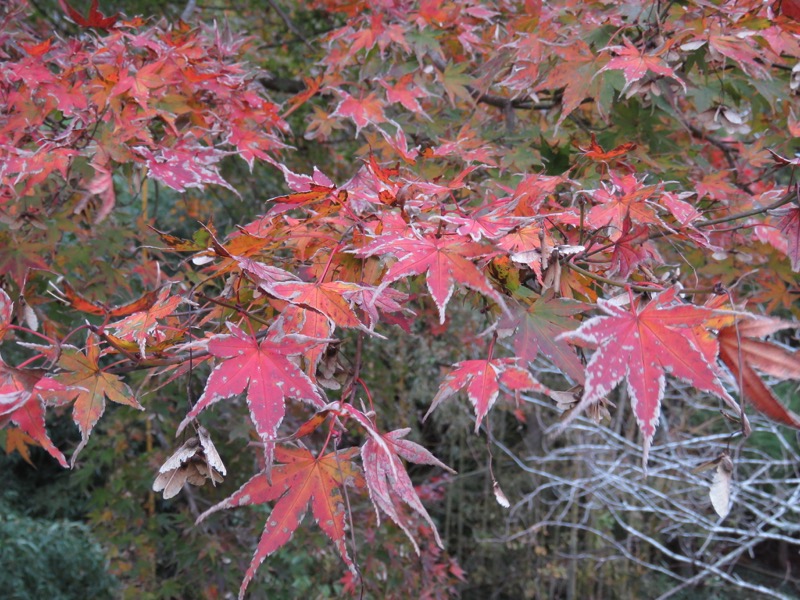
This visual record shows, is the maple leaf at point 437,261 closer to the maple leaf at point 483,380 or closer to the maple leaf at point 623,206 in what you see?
the maple leaf at point 483,380

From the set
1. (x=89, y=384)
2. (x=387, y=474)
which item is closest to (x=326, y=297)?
(x=387, y=474)

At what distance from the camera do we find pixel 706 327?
0.76 m

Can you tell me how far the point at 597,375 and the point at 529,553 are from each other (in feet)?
15.3

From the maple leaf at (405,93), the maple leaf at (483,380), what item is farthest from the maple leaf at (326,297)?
the maple leaf at (405,93)

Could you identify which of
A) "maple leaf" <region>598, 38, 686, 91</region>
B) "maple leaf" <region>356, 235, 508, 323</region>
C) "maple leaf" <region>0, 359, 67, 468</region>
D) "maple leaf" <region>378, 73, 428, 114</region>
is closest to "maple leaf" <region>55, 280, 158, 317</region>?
"maple leaf" <region>0, 359, 67, 468</region>

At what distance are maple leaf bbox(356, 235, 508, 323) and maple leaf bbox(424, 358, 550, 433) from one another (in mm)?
91

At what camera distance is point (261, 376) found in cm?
81

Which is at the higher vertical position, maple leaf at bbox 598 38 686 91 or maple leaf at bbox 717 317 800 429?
maple leaf at bbox 598 38 686 91

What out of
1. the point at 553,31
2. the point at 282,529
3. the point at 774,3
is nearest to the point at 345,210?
the point at 282,529

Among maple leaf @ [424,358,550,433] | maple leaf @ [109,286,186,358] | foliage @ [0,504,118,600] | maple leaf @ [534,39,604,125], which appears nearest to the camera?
maple leaf @ [424,358,550,433]

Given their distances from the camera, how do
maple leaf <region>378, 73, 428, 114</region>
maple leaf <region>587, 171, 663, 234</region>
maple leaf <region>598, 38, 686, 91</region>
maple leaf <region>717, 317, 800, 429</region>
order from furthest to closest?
maple leaf <region>378, 73, 428, 114</region>
maple leaf <region>598, 38, 686, 91</region>
maple leaf <region>587, 171, 663, 234</region>
maple leaf <region>717, 317, 800, 429</region>

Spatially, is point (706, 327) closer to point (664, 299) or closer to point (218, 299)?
point (664, 299)

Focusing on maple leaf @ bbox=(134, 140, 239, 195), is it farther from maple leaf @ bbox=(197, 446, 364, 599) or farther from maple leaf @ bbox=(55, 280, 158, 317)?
maple leaf @ bbox=(197, 446, 364, 599)

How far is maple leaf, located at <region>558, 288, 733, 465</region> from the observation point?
27.7 inches
